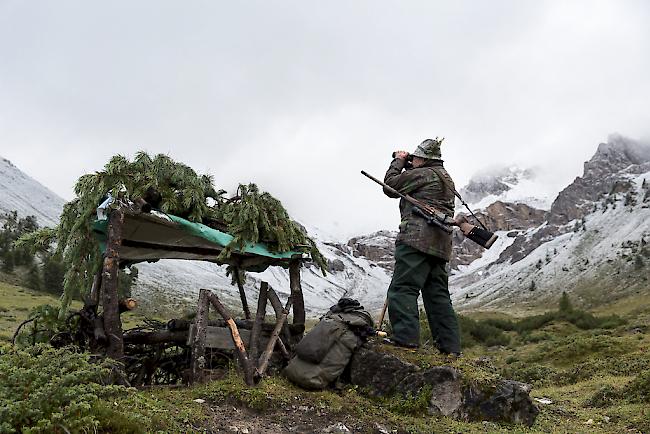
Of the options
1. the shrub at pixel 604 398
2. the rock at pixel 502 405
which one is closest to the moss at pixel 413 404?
the rock at pixel 502 405

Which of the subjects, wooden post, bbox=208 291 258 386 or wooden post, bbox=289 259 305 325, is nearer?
wooden post, bbox=208 291 258 386

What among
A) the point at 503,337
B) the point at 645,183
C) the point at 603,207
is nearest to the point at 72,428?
the point at 503,337

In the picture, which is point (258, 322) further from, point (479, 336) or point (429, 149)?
point (479, 336)

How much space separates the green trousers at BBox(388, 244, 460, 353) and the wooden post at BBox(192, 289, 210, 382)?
3.09 metres

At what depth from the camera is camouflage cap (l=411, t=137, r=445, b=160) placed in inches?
381

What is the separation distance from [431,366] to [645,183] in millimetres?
129001

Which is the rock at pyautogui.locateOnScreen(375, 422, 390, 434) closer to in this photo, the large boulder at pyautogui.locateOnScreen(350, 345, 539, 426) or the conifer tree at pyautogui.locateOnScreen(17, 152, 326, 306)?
the large boulder at pyautogui.locateOnScreen(350, 345, 539, 426)

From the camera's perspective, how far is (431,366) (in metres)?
8.09

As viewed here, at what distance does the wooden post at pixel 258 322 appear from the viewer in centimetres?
873

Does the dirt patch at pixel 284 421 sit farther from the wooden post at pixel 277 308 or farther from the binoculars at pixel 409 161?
the binoculars at pixel 409 161

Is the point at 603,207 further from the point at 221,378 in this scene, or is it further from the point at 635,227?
the point at 221,378

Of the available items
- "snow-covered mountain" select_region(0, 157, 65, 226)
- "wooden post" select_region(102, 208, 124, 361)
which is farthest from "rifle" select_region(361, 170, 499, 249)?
"snow-covered mountain" select_region(0, 157, 65, 226)

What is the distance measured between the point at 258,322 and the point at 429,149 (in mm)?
4328

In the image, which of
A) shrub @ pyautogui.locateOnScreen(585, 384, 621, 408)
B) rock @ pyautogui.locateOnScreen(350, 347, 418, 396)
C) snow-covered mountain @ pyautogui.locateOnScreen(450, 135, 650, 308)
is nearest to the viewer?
rock @ pyautogui.locateOnScreen(350, 347, 418, 396)
